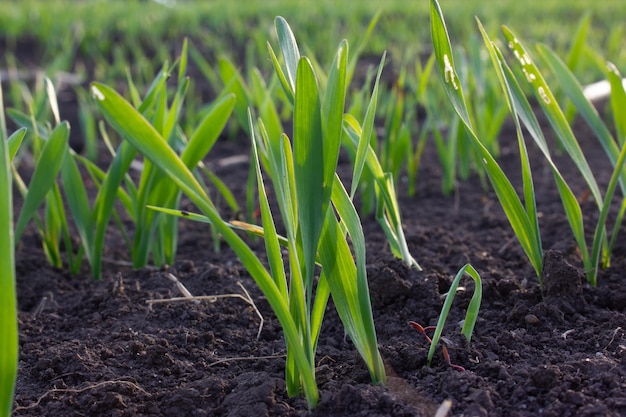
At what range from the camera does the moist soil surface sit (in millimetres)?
888

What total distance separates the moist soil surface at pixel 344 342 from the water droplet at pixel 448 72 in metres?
0.34

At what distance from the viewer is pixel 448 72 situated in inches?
39.3

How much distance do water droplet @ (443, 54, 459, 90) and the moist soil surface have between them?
342mm

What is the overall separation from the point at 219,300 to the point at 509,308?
488mm

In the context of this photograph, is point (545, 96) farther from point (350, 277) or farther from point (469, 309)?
point (350, 277)

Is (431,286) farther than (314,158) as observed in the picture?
Yes

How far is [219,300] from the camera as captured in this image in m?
1.27

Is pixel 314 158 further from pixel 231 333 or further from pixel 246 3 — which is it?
pixel 246 3

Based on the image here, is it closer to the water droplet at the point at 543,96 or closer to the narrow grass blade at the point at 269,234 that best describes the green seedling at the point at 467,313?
the narrow grass blade at the point at 269,234

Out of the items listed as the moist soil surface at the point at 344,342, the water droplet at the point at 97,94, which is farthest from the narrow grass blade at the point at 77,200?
the water droplet at the point at 97,94

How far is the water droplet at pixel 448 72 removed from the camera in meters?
0.99

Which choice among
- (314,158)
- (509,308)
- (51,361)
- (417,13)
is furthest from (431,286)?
(417,13)

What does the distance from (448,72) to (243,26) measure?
17.2 ft

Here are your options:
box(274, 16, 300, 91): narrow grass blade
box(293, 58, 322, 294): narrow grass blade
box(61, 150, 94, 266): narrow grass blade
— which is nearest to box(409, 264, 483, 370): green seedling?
box(293, 58, 322, 294): narrow grass blade
